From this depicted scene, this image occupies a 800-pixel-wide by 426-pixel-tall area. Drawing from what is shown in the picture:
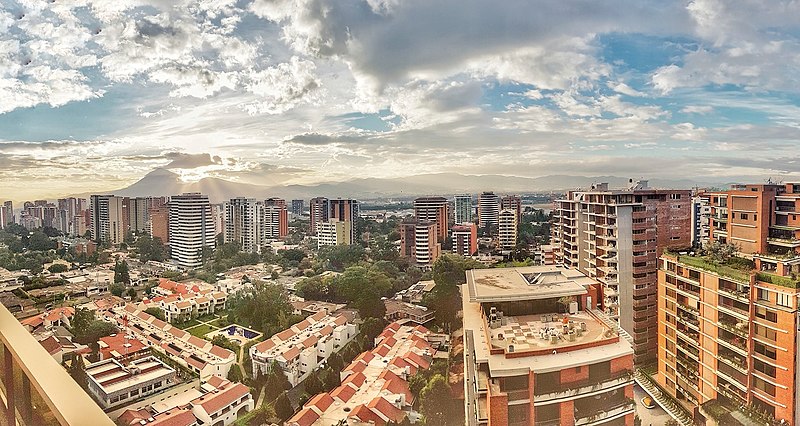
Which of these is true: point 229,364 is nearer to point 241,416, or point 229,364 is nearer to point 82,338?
point 241,416

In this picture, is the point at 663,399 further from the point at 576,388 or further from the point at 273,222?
the point at 273,222

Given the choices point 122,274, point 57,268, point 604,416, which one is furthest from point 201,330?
point 604,416

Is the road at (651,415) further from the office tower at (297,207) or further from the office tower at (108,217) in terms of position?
the office tower at (108,217)

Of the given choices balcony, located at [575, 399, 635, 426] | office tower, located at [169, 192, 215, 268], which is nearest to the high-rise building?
office tower, located at [169, 192, 215, 268]

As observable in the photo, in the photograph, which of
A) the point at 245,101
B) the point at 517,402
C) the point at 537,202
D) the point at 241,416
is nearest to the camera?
the point at 517,402

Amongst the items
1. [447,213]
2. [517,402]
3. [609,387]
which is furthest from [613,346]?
[447,213]

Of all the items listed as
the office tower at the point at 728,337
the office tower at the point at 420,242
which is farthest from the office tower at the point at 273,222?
the office tower at the point at 728,337

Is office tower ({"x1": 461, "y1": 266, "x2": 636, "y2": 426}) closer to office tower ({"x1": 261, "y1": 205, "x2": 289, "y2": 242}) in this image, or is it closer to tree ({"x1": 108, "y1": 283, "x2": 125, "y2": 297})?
tree ({"x1": 108, "y1": 283, "x2": 125, "y2": 297})
